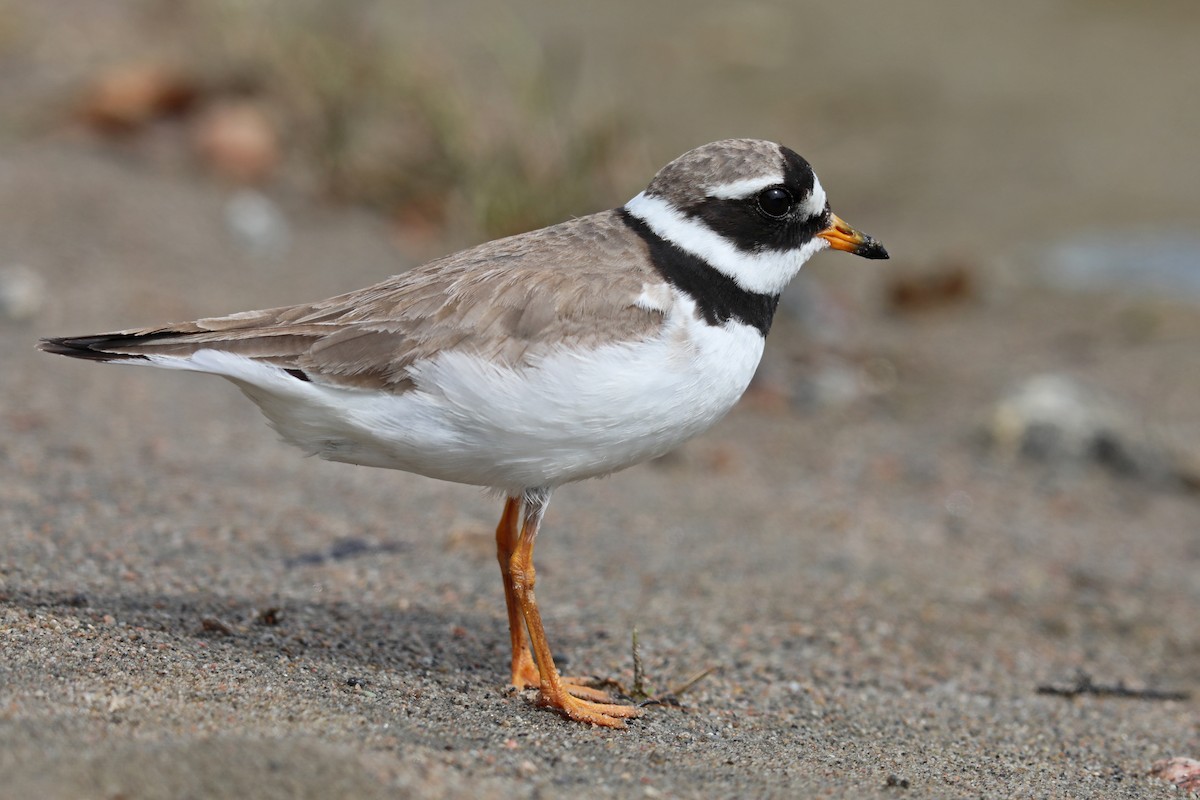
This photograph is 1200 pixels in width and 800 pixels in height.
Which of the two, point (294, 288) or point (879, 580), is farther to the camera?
point (294, 288)

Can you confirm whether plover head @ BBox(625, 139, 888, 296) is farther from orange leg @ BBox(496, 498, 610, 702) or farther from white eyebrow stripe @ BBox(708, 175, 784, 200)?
orange leg @ BBox(496, 498, 610, 702)

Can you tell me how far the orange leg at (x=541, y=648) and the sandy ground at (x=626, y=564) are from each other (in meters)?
0.09

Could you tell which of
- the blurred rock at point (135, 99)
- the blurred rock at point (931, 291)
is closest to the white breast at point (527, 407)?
the blurred rock at point (931, 291)

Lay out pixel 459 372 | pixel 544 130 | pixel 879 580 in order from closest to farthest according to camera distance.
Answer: pixel 459 372 → pixel 879 580 → pixel 544 130

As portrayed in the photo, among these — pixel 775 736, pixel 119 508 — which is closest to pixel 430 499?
pixel 119 508

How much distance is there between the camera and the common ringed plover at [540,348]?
3.80m

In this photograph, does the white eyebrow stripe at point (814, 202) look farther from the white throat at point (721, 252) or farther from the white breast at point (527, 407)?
the white breast at point (527, 407)

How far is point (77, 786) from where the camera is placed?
277cm

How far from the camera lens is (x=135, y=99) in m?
9.30

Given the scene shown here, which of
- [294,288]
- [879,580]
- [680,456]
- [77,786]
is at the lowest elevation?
[77,786]

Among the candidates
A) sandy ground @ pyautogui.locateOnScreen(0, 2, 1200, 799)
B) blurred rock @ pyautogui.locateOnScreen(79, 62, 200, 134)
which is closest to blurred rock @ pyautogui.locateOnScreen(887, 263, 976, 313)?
sandy ground @ pyautogui.locateOnScreen(0, 2, 1200, 799)

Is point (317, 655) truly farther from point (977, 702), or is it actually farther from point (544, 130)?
point (544, 130)

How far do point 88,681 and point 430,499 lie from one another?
9.29ft

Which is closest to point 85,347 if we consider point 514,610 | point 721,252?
point 514,610
